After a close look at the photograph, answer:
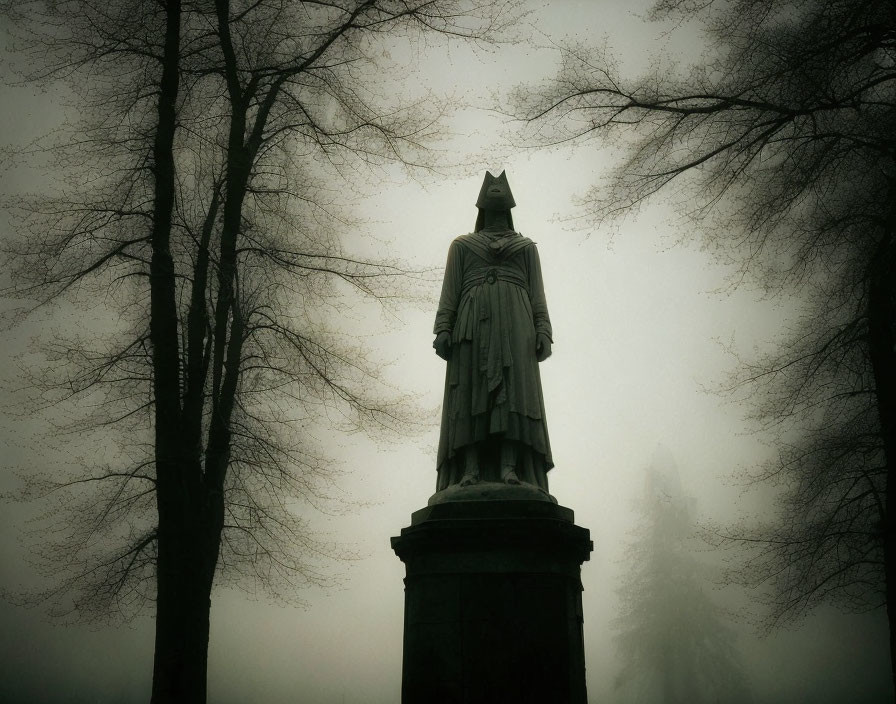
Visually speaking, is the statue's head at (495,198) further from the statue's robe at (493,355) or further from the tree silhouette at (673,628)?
the tree silhouette at (673,628)

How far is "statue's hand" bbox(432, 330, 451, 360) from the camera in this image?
7199 mm

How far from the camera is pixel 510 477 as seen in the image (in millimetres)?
6387

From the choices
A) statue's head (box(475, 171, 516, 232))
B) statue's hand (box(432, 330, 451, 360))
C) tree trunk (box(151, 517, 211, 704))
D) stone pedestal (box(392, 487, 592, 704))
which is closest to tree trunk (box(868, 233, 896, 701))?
statue's head (box(475, 171, 516, 232))

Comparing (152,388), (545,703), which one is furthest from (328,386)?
(545,703)

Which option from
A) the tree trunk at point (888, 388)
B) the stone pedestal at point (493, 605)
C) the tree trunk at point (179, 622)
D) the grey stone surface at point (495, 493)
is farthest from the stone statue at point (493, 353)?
the tree trunk at point (888, 388)

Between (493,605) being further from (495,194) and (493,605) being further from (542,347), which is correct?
(495,194)

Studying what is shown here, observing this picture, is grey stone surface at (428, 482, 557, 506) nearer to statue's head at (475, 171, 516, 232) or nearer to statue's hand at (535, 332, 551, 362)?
statue's hand at (535, 332, 551, 362)

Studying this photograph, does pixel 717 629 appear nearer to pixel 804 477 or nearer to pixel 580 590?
pixel 804 477

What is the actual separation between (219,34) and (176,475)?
585cm

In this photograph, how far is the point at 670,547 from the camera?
79.4 feet

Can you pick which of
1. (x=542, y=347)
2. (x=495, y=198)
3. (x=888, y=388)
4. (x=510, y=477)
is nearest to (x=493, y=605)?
(x=510, y=477)

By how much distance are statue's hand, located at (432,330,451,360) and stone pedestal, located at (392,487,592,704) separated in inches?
59.6

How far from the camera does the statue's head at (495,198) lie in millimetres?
7668

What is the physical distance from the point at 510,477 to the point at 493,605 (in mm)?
1063
